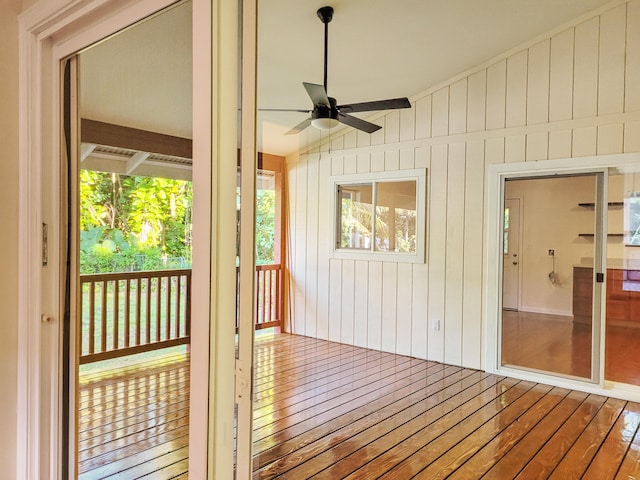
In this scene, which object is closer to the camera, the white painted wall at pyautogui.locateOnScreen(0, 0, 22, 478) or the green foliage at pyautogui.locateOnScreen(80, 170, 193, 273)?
the green foliage at pyautogui.locateOnScreen(80, 170, 193, 273)

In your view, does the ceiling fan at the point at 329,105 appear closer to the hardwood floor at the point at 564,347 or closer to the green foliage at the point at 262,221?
the green foliage at the point at 262,221

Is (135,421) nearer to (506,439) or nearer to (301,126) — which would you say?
(506,439)

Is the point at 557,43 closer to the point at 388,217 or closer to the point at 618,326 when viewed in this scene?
the point at 388,217

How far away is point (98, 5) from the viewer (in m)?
1.09

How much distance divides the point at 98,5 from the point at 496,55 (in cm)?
393

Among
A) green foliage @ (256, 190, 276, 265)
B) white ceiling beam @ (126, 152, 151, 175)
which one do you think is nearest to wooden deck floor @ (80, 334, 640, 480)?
green foliage @ (256, 190, 276, 265)

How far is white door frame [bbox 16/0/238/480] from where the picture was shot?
84 centimetres

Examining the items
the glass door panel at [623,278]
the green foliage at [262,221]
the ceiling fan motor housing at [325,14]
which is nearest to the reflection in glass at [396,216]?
the glass door panel at [623,278]

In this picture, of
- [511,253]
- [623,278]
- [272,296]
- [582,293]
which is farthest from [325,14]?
[623,278]

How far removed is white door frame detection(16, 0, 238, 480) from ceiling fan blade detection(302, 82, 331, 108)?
175cm

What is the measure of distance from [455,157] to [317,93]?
6.62ft

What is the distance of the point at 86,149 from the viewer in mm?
1324

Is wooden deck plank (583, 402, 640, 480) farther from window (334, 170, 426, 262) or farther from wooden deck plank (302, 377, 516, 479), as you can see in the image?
window (334, 170, 426, 262)

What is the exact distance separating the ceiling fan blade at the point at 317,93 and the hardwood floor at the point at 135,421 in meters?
2.18
